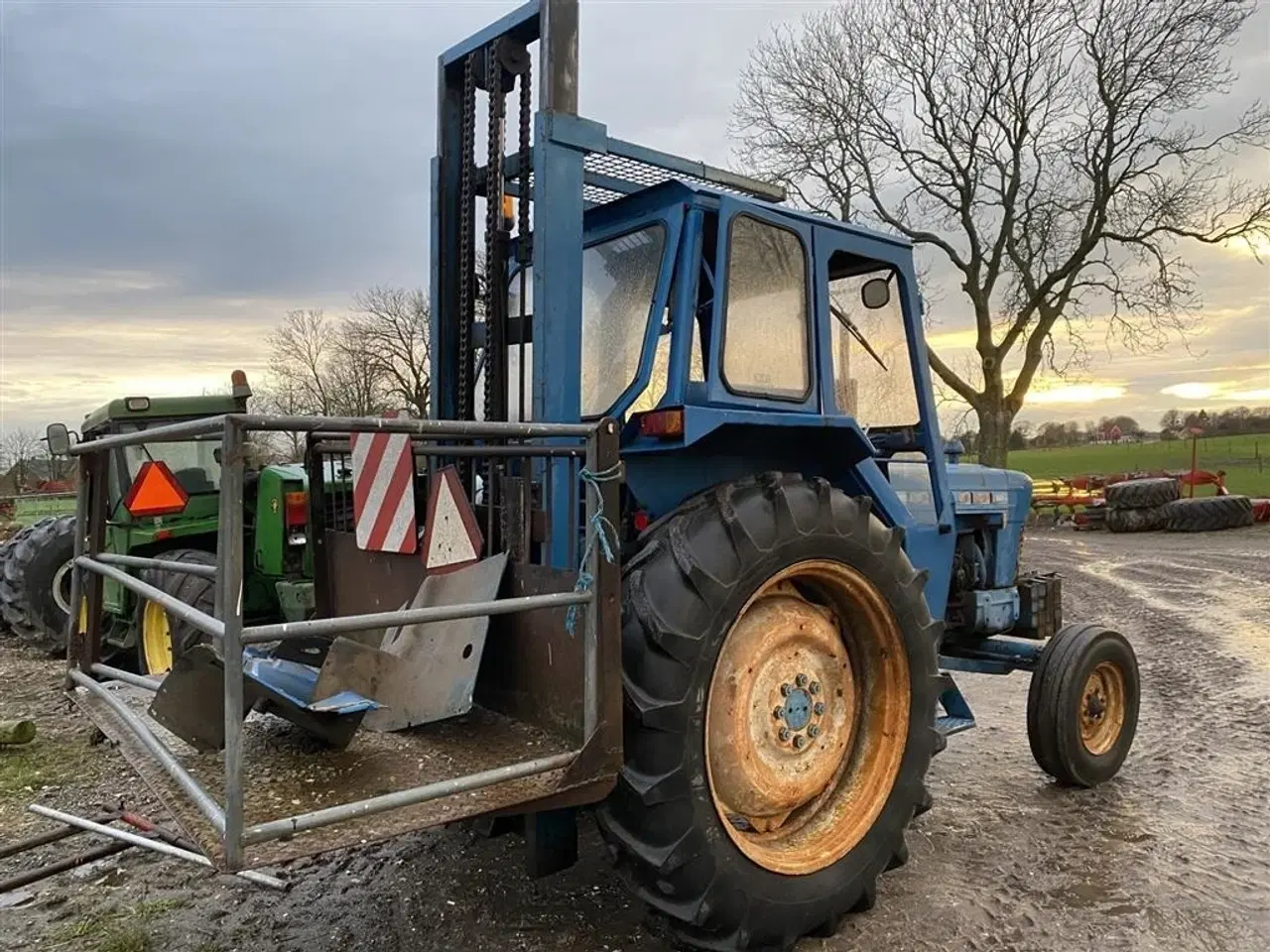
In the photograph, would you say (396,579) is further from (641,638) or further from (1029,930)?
(1029,930)

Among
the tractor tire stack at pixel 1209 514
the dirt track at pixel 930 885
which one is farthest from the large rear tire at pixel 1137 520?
the dirt track at pixel 930 885

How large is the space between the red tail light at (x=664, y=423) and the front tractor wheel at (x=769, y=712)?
0.24 m

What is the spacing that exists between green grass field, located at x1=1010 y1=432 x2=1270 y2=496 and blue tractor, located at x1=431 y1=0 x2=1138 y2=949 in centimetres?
2376

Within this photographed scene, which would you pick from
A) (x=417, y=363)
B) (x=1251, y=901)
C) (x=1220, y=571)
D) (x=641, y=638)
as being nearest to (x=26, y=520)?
(x=641, y=638)

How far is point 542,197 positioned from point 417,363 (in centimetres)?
3321

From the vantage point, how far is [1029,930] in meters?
3.39

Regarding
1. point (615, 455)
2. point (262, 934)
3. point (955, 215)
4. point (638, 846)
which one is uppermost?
point (955, 215)

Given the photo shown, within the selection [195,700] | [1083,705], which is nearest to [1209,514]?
[1083,705]

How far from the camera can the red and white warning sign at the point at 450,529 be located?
3289 mm

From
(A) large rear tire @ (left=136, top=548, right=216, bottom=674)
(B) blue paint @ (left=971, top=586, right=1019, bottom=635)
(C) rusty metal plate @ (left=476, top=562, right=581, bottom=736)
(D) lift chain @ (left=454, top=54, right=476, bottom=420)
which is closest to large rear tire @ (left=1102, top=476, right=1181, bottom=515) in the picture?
(B) blue paint @ (left=971, top=586, right=1019, bottom=635)

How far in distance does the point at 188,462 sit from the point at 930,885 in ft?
22.3

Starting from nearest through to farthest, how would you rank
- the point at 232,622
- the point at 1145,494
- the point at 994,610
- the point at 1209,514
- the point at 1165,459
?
the point at 232,622 → the point at 994,610 → the point at 1209,514 → the point at 1145,494 → the point at 1165,459

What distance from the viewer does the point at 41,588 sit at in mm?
9125

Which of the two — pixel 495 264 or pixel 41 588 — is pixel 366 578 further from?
pixel 41 588
